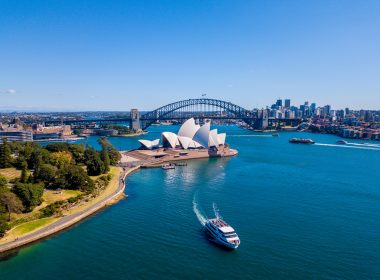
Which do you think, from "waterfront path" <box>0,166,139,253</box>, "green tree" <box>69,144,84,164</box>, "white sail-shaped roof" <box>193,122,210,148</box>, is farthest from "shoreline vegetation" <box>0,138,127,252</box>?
"white sail-shaped roof" <box>193,122,210,148</box>

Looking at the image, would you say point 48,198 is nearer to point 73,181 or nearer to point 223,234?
point 73,181

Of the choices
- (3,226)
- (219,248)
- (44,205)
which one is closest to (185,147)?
(44,205)

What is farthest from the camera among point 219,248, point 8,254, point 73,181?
point 73,181

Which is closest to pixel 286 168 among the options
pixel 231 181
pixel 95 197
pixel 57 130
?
pixel 231 181

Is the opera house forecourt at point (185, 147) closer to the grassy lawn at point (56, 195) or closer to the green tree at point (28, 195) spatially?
the grassy lawn at point (56, 195)

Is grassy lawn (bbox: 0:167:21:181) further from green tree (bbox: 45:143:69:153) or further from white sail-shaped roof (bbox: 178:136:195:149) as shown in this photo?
white sail-shaped roof (bbox: 178:136:195:149)

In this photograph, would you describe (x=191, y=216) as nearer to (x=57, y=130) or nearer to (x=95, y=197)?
(x=95, y=197)
